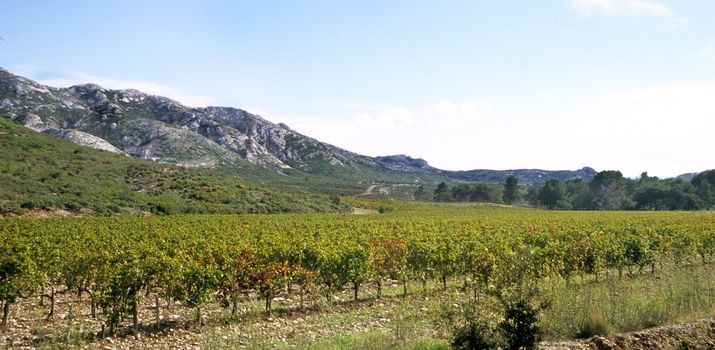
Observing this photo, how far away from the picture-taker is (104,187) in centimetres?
6106

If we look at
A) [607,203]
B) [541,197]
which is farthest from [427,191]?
[607,203]

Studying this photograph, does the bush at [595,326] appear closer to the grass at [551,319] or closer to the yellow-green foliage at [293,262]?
the grass at [551,319]

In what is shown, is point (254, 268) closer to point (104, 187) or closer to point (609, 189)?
point (104, 187)

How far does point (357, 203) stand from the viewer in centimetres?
10219

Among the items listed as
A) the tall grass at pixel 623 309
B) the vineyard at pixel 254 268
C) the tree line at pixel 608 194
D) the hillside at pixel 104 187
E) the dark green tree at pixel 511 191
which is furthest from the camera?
the dark green tree at pixel 511 191

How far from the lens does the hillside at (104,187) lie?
5184 centimetres

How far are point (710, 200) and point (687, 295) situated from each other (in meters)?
129

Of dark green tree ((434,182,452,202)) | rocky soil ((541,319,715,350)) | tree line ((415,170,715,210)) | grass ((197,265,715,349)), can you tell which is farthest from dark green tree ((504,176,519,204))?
rocky soil ((541,319,715,350))

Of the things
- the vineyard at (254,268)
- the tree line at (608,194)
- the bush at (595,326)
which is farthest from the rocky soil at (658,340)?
the tree line at (608,194)

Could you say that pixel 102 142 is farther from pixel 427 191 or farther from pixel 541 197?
pixel 541 197

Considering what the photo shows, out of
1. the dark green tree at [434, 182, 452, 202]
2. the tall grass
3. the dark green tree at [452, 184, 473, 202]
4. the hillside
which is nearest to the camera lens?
the tall grass

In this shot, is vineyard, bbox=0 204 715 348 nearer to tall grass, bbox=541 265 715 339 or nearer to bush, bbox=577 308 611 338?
tall grass, bbox=541 265 715 339

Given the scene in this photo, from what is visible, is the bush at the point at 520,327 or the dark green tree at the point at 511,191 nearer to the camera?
the bush at the point at 520,327

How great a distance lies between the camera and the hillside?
51.8 metres
